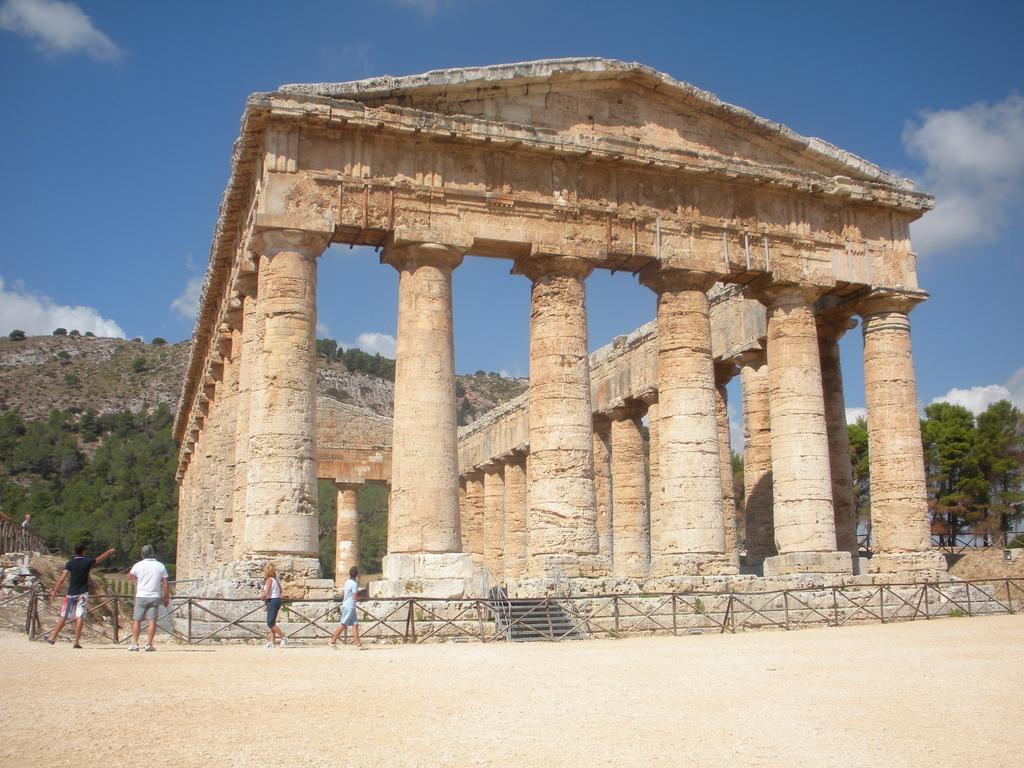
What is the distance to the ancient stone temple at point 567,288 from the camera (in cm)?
1853

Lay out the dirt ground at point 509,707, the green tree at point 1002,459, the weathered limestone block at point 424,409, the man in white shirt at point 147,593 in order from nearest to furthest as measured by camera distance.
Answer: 1. the dirt ground at point 509,707
2. the man in white shirt at point 147,593
3. the weathered limestone block at point 424,409
4. the green tree at point 1002,459

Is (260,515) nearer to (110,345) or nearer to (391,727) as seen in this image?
(391,727)

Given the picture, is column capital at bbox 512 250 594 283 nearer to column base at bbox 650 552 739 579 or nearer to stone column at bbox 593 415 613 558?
column base at bbox 650 552 739 579

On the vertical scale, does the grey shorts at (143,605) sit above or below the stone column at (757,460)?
below

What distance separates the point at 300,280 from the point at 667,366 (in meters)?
8.40

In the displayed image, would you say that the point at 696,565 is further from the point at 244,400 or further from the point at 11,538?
the point at 11,538

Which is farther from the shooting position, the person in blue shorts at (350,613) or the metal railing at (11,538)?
the metal railing at (11,538)

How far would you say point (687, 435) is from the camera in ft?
69.2

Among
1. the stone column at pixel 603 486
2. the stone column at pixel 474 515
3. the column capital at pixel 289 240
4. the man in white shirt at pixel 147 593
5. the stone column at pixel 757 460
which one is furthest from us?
the stone column at pixel 474 515

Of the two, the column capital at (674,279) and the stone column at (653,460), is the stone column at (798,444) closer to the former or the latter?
the column capital at (674,279)

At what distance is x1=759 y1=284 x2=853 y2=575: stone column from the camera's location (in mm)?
21766

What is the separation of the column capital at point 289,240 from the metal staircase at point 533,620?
7.71 m

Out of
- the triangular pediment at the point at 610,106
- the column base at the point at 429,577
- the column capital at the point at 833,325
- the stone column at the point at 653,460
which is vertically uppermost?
the triangular pediment at the point at 610,106

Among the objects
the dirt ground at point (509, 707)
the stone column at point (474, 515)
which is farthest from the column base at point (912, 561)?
the stone column at point (474, 515)
